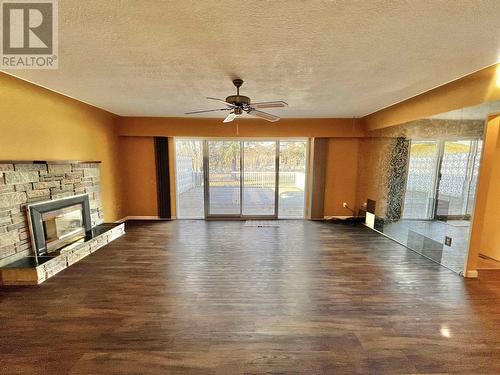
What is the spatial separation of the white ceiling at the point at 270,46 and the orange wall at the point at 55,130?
277mm

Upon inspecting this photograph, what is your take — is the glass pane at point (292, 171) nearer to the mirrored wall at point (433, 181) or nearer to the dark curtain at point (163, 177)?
the mirrored wall at point (433, 181)

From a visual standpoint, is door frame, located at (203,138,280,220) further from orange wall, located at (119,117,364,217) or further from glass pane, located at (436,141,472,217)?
glass pane, located at (436,141,472,217)

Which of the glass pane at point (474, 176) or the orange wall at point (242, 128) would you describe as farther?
the orange wall at point (242, 128)

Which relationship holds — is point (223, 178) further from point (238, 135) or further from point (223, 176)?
point (238, 135)

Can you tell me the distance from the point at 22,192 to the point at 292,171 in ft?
16.4

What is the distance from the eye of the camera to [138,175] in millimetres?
5402

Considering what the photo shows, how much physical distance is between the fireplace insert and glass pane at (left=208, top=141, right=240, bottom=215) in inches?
103

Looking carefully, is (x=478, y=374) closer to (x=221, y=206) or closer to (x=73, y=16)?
(x=73, y=16)

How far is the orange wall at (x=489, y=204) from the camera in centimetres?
255

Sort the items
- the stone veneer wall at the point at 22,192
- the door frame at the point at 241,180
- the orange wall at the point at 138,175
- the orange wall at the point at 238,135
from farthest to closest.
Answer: the door frame at the point at 241,180
the orange wall at the point at 138,175
the orange wall at the point at 238,135
the stone veneer wall at the point at 22,192

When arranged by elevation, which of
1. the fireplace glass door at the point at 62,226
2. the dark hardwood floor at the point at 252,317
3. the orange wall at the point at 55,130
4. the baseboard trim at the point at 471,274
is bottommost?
the dark hardwood floor at the point at 252,317

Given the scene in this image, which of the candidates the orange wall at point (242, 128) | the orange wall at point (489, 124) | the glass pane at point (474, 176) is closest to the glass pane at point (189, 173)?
the orange wall at point (242, 128)

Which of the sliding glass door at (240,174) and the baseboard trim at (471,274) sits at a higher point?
the sliding glass door at (240,174)

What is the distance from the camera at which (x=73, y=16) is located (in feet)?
4.97
